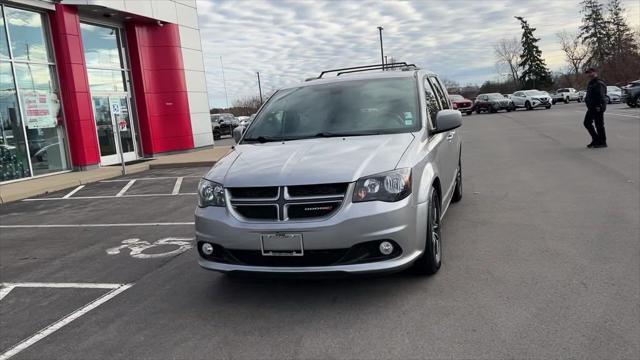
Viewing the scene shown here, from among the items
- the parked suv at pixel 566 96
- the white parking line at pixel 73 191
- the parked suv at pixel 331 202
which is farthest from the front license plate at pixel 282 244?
the parked suv at pixel 566 96

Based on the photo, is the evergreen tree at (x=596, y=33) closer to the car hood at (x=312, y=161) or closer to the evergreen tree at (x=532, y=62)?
the evergreen tree at (x=532, y=62)

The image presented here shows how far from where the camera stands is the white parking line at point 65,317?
3.80 meters

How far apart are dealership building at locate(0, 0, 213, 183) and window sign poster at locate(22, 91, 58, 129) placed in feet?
0.09

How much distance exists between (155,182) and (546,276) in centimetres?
1043

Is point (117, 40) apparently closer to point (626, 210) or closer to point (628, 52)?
point (626, 210)

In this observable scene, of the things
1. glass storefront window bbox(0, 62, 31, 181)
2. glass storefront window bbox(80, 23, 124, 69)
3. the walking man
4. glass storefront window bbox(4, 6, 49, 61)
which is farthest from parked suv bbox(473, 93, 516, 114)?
glass storefront window bbox(0, 62, 31, 181)

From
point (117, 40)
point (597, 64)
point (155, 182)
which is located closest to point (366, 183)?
point (155, 182)

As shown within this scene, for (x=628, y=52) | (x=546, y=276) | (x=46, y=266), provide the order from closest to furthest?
(x=546, y=276)
(x=46, y=266)
(x=628, y=52)

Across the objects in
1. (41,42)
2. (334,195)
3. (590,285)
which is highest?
(41,42)

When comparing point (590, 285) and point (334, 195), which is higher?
point (334, 195)

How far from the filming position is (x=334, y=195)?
12.6 ft

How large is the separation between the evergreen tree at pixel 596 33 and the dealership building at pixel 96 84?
7352 centimetres

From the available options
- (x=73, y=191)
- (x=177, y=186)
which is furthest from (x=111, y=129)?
(x=177, y=186)

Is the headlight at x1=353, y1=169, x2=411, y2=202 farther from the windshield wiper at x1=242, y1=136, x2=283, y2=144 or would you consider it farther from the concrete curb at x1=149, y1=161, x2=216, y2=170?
the concrete curb at x1=149, y1=161, x2=216, y2=170
